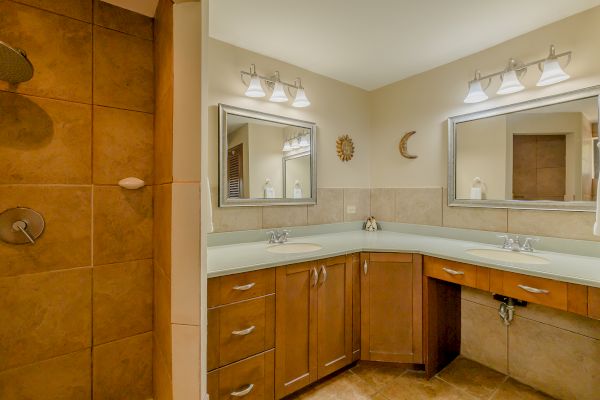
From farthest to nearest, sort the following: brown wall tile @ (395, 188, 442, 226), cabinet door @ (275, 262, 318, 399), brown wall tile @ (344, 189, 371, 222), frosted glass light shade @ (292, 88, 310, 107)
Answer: brown wall tile @ (344, 189, 371, 222), brown wall tile @ (395, 188, 442, 226), frosted glass light shade @ (292, 88, 310, 107), cabinet door @ (275, 262, 318, 399)

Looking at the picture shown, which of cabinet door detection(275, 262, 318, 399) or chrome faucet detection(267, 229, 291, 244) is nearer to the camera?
cabinet door detection(275, 262, 318, 399)

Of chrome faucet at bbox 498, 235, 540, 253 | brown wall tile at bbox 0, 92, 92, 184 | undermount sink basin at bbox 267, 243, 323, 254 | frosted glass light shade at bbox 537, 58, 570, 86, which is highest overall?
frosted glass light shade at bbox 537, 58, 570, 86

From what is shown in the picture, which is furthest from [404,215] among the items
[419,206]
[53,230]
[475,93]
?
[53,230]

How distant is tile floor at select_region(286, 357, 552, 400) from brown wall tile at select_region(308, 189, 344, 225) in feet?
3.69

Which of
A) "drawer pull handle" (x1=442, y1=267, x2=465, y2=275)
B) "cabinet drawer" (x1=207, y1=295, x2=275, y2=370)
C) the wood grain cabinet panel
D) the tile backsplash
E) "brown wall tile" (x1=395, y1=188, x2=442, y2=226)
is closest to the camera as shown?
the wood grain cabinet panel

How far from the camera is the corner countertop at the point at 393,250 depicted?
4.11 feet

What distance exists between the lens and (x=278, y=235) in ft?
6.65

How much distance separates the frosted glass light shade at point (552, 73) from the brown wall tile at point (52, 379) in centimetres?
281

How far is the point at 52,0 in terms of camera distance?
1.10 metres

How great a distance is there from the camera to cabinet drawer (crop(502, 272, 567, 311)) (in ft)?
4.01

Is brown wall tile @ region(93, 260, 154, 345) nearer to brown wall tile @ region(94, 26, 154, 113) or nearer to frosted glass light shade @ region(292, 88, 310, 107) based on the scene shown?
brown wall tile @ region(94, 26, 154, 113)

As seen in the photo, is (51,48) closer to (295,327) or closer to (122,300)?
(122,300)

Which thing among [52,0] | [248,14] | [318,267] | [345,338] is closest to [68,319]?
[318,267]

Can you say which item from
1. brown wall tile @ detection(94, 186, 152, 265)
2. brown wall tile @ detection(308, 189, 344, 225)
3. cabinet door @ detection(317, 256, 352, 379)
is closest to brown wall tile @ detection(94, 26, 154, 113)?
brown wall tile @ detection(94, 186, 152, 265)
